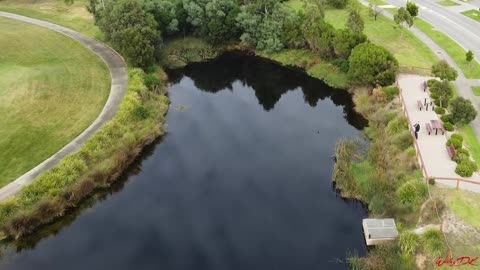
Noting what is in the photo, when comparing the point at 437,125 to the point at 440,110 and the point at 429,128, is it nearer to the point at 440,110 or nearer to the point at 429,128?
the point at 429,128

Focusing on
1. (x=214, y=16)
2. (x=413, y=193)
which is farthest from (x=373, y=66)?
(x=214, y=16)

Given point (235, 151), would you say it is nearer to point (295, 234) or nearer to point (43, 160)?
point (295, 234)

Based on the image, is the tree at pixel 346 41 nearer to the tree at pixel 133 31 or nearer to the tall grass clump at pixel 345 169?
the tall grass clump at pixel 345 169

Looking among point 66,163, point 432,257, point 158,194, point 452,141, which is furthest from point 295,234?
point 66,163

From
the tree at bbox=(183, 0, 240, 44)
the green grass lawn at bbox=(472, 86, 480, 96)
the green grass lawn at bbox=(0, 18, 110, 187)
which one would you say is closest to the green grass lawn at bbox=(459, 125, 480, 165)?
the green grass lawn at bbox=(472, 86, 480, 96)

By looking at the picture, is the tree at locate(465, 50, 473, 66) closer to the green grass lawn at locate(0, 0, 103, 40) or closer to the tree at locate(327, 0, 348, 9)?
the tree at locate(327, 0, 348, 9)

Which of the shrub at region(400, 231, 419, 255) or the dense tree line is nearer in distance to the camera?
the shrub at region(400, 231, 419, 255)
